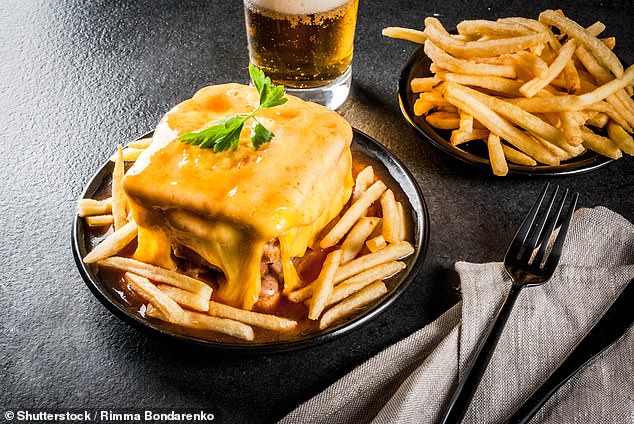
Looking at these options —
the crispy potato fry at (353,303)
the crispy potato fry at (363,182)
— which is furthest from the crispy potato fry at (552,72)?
the crispy potato fry at (353,303)

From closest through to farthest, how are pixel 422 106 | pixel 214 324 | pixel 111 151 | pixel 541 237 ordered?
1. pixel 214 324
2. pixel 541 237
3. pixel 422 106
4. pixel 111 151

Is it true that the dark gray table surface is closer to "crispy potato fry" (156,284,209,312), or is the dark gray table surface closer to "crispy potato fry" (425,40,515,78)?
"crispy potato fry" (156,284,209,312)

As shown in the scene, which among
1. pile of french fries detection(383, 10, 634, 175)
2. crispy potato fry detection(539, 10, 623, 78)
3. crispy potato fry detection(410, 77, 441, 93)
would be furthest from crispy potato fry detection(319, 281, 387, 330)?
crispy potato fry detection(539, 10, 623, 78)

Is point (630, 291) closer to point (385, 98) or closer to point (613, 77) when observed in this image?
point (613, 77)

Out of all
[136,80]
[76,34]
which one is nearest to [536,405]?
[136,80]

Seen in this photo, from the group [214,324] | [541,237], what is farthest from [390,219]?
[214,324]

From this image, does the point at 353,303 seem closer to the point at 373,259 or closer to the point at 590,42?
the point at 373,259
